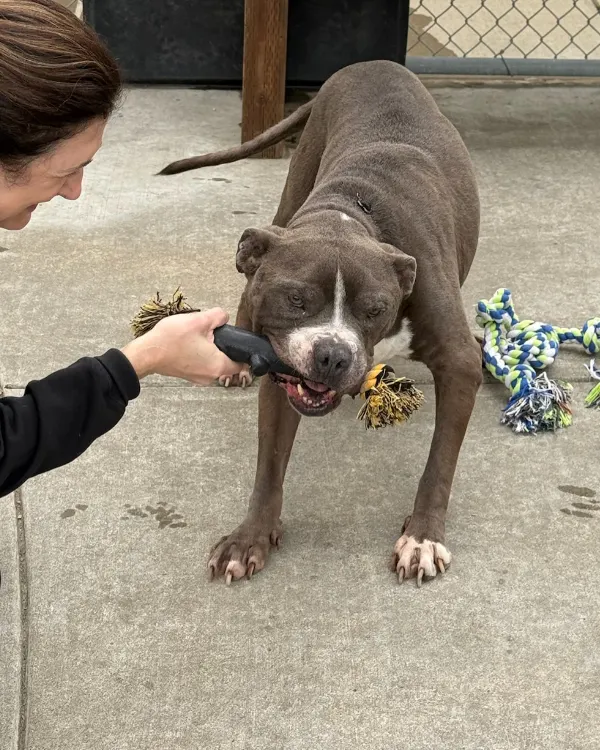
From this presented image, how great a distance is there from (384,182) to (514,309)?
4.06ft

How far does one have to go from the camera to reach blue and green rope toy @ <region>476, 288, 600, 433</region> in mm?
4059

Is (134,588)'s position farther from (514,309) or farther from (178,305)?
(514,309)

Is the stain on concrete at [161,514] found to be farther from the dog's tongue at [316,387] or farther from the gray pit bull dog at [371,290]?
the dog's tongue at [316,387]

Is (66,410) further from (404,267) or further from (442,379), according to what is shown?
(442,379)

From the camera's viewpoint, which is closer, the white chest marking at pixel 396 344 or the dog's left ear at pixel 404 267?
the dog's left ear at pixel 404 267

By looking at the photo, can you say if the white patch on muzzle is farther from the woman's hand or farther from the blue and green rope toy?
the blue and green rope toy

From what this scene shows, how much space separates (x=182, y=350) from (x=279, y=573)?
0.94 metres

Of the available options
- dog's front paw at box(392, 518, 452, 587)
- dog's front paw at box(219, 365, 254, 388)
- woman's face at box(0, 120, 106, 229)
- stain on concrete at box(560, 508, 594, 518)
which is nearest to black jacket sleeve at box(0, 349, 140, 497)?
woman's face at box(0, 120, 106, 229)

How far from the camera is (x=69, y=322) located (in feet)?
15.2

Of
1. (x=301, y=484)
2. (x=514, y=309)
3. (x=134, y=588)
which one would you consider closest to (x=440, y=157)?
(x=514, y=309)

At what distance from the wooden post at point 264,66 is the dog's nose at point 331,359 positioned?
11.1 feet

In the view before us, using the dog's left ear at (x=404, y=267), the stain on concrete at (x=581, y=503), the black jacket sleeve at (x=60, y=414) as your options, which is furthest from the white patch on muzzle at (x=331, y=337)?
the stain on concrete at (x=581, y=503)

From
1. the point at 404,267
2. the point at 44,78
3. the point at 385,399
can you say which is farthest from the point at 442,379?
the point at 44,78

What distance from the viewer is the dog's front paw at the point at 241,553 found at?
332cm
